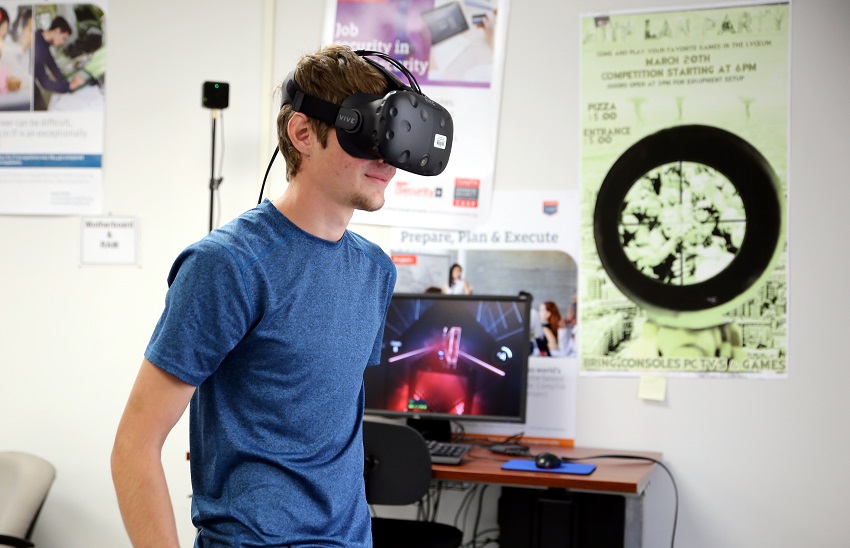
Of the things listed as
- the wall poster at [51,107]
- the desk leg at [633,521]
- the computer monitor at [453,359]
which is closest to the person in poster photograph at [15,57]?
the wall poster at [51,107]

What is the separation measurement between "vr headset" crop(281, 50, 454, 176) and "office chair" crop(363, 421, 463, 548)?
1423mm

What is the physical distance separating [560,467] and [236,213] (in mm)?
1648

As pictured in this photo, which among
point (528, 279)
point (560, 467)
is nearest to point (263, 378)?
point (560, 467)

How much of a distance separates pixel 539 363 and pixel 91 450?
5.85ft

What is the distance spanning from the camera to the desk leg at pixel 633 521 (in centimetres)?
272

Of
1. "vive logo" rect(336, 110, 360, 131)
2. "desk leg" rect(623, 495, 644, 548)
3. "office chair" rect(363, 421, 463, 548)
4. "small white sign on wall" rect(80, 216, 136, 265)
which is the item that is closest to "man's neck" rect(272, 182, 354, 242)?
"vive logo" rect(336, 110, 360, 131)

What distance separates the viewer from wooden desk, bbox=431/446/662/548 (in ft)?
8.46

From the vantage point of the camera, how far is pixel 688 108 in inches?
→ 126

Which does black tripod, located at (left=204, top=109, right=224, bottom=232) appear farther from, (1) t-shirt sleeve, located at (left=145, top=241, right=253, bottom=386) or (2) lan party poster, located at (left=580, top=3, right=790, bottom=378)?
(1) t-shirt sleeve, located at (left=145, top=241, right=253, bottom=386)

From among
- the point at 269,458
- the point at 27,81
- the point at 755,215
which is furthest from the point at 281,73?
the point at 269,458

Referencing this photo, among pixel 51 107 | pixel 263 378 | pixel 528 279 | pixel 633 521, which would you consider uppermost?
pixel 51 107

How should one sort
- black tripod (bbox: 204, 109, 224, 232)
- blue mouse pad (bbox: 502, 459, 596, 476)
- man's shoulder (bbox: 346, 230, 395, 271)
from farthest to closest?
black tripod (bbox: 204, 109, 224, 232)
blue mouse pad (bbox: 502, 459, 596, 476)
man's shoulder (bbox: 346, 230, 395, 271)

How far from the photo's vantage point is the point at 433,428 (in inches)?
126

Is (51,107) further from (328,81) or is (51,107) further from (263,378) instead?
(263,378)
